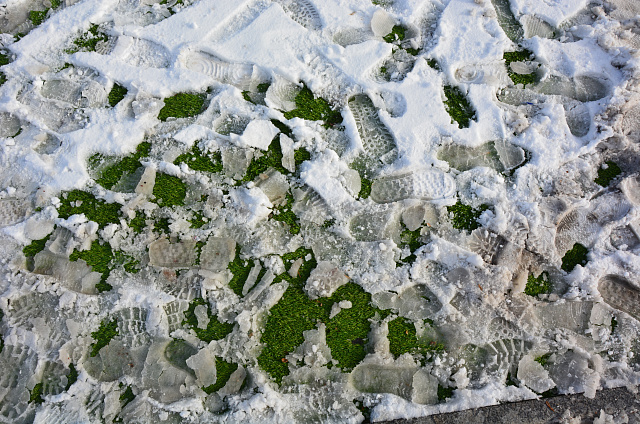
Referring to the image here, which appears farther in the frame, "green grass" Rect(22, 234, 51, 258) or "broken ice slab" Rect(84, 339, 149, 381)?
"green grass" Rect(22, 234, 51, 258)

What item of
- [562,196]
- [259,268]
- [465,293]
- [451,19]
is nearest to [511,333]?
[465,293]

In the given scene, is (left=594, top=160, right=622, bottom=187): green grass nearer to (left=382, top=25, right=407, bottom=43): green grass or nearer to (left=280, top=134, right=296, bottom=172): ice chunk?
(left=382, top=25, right=407, bottom=43): green grass

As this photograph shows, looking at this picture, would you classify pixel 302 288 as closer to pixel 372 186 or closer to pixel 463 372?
pixel 372 186

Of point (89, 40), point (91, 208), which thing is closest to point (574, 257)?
point (91, 208)

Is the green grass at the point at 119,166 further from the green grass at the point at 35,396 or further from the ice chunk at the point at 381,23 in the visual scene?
the ice chunk at the point at 381,23

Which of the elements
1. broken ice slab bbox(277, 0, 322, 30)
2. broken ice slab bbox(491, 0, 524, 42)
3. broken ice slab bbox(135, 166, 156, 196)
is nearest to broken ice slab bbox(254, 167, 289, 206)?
broken ice slab bbox(135, 166, 156, 196)

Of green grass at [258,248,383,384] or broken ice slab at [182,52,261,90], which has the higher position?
broken ice slab at [182,52,261,90]

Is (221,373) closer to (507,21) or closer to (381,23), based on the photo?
(381,23)
